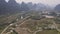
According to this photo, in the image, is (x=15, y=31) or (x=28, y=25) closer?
(x=15, y=31)

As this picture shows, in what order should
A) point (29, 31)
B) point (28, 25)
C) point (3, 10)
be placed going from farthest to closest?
point (3, 10), point (28, 25), point (29, 31)

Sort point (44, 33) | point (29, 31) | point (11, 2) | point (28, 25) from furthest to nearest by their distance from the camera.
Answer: point (11, 2) → point (28, 25) → point (29, 31) → point (44, 33)

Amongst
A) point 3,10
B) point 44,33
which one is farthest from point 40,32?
point 3,10

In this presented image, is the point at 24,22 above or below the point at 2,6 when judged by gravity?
below

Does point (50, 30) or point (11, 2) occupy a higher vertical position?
point (11, 2)

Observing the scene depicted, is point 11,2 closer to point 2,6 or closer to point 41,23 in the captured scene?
point 2,6

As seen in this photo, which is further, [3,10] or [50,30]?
[3,10]

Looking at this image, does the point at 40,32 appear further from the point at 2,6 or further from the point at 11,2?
the point at 11,2

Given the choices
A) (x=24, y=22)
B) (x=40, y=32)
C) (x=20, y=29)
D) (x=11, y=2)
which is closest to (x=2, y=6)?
(x=11, y=2)

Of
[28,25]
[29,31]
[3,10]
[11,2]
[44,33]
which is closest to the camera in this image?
[44,33]
